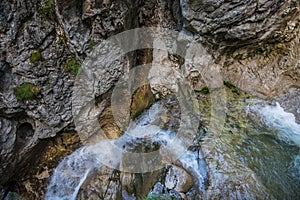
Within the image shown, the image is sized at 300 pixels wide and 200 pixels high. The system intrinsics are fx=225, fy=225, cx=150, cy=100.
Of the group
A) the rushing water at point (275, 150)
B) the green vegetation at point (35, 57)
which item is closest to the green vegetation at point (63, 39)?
the green vegetation at point (35, 57)

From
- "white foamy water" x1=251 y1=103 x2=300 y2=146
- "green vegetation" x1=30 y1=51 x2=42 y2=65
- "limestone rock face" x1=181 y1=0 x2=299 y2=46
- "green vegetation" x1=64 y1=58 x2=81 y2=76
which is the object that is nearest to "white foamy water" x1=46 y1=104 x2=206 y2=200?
"green vegetation" x1=64 y1=58 x2=81 y2=76

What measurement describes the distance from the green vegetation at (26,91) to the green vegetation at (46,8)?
1070 millimetres

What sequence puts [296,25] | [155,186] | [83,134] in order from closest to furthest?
[155,186] → [83,134] → [296,25]

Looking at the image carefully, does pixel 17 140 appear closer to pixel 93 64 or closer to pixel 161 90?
pixel 93 64

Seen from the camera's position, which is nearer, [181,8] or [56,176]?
[56,176]

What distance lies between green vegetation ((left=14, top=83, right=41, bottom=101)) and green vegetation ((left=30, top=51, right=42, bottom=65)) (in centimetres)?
35

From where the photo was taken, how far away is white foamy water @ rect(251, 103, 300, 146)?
3.95 meters

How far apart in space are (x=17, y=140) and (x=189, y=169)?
9.04 feet

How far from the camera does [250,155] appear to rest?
12.1 ft

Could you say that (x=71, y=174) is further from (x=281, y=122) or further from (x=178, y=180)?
(x=281, y=122)

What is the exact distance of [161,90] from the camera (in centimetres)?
556

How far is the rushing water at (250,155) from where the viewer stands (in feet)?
10.8

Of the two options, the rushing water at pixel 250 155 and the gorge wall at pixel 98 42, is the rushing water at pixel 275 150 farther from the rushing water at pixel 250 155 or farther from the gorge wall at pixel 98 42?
the gorge wall at pixel 98 42

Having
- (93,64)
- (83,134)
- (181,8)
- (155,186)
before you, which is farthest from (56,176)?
(181,8)
